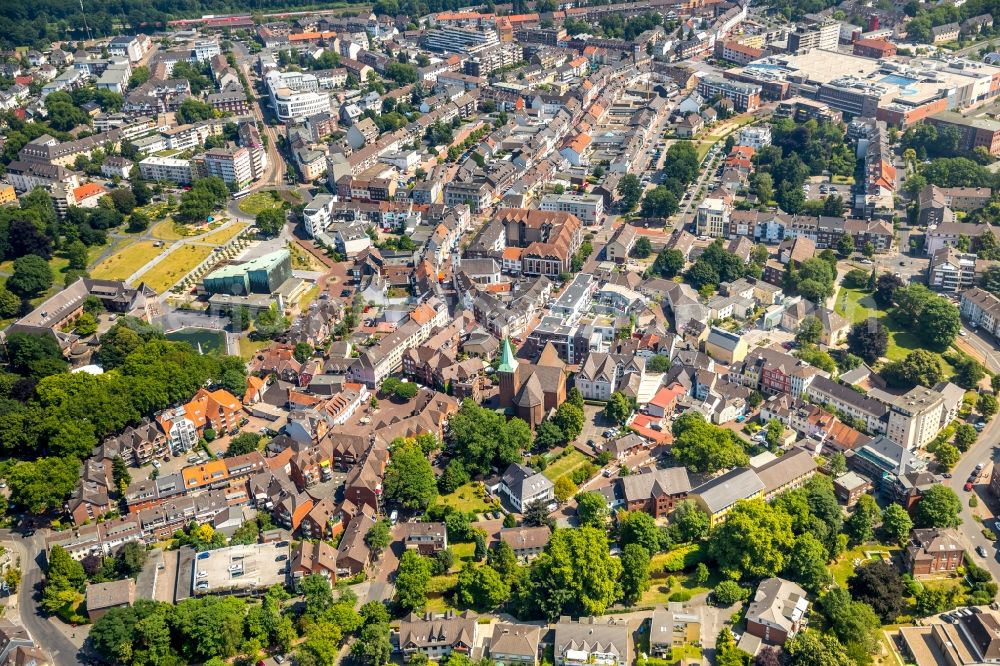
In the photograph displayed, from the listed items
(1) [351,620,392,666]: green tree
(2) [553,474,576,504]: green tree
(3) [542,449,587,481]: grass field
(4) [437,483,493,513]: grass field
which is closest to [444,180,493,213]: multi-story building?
(3) [542,449,587,481]: grass field

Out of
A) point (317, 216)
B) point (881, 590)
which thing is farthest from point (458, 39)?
point (881, 590)

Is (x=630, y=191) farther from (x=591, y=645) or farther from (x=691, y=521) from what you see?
(x=591, y=645)

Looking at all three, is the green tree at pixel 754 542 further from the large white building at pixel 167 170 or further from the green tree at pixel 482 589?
the large white building at pixel 167 170

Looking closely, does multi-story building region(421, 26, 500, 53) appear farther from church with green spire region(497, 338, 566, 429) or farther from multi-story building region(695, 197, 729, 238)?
church with green spire region(497, 338, 566, 429)

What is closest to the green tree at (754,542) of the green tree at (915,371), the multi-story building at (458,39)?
the green tree at (915,371)

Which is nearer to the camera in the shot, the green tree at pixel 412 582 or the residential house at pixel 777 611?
the residential house at pixel 777 611

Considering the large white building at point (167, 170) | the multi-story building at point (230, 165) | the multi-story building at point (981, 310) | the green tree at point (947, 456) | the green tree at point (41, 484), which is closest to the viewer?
the green tree at point (41, 484)

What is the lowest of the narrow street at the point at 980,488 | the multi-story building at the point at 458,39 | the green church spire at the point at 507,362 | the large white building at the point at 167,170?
the narrow street at the point at 980,488

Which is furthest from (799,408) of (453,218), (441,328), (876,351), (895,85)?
(895,85)
